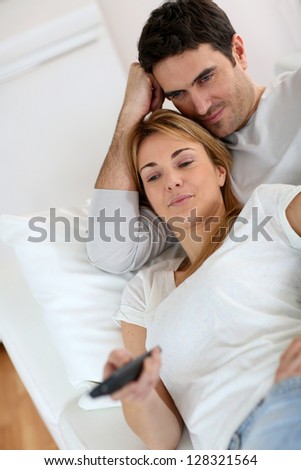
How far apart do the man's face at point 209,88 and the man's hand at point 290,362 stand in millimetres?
617

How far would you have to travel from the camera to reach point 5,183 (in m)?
1.97

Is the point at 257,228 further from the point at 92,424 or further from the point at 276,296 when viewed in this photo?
the point at 92,424

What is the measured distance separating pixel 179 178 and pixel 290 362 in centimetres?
45

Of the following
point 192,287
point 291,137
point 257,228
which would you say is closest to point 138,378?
point 192,287

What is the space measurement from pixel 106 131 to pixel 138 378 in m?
1.31

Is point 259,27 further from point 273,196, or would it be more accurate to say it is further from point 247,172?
point 273,196

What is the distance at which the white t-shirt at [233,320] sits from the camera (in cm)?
109

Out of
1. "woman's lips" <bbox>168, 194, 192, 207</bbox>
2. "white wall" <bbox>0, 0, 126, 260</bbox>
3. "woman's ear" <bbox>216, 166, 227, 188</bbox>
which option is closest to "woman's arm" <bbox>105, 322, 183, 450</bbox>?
"woman's lips" <bbox>168, 194, 192, 207</bbox>

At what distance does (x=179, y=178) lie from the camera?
4.24 ft

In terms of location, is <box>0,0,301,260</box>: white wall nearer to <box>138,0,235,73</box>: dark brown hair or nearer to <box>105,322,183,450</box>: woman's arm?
<box>138,0,235,73</box>: dark brown hair

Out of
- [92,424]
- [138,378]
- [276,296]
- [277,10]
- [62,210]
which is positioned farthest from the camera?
[277,10]

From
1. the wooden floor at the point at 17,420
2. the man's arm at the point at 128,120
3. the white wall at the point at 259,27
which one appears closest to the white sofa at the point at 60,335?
the man's arm at the point at 128,120

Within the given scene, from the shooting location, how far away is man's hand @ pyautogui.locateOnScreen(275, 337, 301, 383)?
40.8 inches

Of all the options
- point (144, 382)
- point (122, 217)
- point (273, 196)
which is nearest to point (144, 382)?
point (144, 382)
